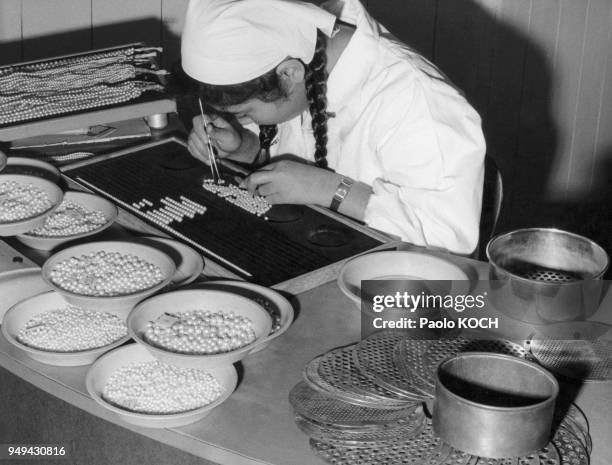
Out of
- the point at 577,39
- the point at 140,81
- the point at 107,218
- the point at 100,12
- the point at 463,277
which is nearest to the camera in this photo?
the point at 463,277

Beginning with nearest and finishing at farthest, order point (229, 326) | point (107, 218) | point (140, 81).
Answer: point (229, 326) < point (107, 218) < point (140, 81)

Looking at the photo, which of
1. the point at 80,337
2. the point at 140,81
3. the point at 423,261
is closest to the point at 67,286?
the point at 80,337

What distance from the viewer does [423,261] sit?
1.50m

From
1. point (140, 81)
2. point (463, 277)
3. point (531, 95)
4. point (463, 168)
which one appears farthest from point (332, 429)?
point (531, 95)

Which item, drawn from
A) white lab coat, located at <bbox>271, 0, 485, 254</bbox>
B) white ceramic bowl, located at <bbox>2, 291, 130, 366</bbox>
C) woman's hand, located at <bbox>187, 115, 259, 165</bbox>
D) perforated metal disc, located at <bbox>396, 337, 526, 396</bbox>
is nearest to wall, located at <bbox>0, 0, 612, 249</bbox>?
woman's hand, located at <bbox>187, 115, 259, 165</bbox>

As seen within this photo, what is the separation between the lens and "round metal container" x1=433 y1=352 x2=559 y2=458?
1.06 metres

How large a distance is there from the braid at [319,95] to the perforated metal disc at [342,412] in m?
0.76

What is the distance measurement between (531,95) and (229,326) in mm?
2167

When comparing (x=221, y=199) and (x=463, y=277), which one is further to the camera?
(x=221, y=199)

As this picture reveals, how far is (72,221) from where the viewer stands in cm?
169

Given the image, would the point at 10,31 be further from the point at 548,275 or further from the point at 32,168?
the point at 548,275

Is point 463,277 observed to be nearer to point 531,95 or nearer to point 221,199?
point 221,199

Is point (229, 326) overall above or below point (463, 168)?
below

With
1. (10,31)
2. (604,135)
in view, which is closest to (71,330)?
(10,31)
